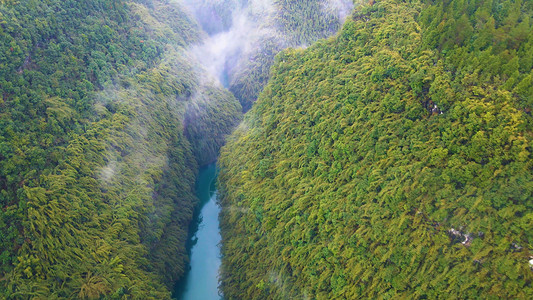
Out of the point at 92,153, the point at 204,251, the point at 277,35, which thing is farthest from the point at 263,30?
the point at 204,251

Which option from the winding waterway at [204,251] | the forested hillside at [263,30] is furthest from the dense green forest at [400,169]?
the forested hillside at [263,30]

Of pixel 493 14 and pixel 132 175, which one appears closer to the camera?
pixel 493 14

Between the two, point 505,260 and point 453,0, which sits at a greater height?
point 453,0

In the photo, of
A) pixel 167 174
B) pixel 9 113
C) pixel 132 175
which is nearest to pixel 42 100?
pixel 9 113

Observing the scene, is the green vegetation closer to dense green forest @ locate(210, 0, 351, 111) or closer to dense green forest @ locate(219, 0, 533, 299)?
dense green forest @ locate(210, 0, 351, 111)

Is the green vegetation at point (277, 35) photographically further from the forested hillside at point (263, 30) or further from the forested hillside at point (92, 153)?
the forested hillside at point (92, 153)

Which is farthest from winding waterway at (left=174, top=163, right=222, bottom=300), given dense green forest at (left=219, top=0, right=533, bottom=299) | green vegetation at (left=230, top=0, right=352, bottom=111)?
green vegetation at (left=230, top=0, right=352, bottom=111)

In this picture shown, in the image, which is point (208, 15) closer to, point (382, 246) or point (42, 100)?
point (42, 100)
